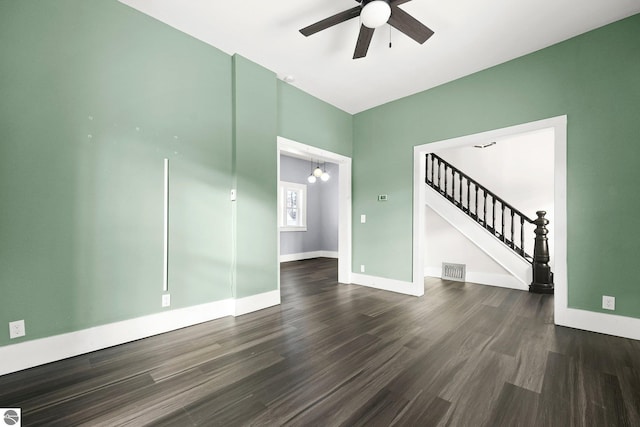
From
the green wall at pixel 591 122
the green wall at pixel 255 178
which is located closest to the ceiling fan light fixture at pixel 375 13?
the green wall at pixel 255 178

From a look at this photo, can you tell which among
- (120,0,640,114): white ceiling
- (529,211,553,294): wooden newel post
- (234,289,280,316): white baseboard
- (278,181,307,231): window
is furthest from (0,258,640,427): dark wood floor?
(278,181,307,231): window

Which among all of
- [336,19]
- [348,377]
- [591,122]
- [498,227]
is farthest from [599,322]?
[336,19]

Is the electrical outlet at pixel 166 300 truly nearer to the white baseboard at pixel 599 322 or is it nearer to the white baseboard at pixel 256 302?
the white baseboard at pixel 256 302

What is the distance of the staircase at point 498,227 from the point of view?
4176mm

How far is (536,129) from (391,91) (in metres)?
2.01

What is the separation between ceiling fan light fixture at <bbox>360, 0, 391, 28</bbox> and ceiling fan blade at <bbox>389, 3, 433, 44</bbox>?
0.12 metres

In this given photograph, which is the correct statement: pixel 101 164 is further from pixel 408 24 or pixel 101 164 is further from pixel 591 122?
pixel 591 122

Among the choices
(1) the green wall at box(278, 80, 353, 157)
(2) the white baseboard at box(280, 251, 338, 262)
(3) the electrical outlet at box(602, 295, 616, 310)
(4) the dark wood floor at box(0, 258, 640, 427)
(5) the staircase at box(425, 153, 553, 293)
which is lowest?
(2) the white baseboard at box(280, 251, 338, 262)

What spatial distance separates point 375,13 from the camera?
2068 mm

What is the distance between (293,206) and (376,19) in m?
6.11

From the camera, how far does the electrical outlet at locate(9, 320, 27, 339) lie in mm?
1949

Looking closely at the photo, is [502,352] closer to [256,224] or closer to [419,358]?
[419,358]

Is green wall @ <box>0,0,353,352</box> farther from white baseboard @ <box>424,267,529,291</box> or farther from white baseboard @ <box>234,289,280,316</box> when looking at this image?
white baseboard @ <box>424,267,529,291</box>

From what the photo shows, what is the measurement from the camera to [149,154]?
2615 millimetres
